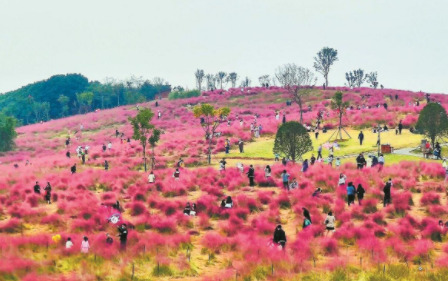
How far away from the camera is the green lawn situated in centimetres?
4391

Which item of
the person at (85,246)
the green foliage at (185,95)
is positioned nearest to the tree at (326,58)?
the green foliage at (185,95)

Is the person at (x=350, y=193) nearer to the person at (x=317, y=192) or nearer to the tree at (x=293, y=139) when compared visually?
the person at (x=317, y=192)

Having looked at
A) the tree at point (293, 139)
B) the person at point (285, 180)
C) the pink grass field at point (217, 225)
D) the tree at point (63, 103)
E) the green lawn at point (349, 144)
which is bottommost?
the pink grass field at point (217, 225)

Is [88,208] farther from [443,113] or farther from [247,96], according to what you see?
[247,96]

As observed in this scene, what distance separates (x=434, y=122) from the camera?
127ft

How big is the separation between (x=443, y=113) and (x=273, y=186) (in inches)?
781

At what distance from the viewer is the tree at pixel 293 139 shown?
3603cm

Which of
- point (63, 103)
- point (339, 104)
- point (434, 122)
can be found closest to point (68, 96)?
point (63, 103)

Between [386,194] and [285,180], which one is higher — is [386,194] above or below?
below

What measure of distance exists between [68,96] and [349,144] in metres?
122

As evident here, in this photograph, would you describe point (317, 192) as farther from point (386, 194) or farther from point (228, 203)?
point (228, 203)

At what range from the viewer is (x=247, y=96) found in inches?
4099

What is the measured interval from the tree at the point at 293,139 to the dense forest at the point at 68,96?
99589mm

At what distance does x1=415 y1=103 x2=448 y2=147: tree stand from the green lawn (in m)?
4.60
